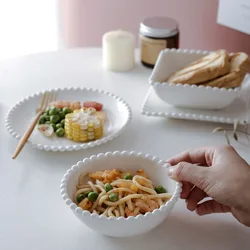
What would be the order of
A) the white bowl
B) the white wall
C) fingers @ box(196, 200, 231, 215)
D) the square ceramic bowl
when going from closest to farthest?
the white bowl
fingers @ box(196, 200, 231, 215)
the square ceramic bowl
the white wall

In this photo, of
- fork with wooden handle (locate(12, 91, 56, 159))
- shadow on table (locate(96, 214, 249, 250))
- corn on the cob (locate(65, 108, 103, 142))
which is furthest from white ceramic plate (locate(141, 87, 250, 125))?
shadow on table (locate(96, 214, 249, 250))

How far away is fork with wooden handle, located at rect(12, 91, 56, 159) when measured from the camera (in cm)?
124

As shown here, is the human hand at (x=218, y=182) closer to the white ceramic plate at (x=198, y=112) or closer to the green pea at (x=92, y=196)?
the green pea at (x=92, y=196)

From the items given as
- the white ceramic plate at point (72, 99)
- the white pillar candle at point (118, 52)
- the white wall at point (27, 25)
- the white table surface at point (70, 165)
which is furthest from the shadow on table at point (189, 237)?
the white wall at point (27, 25)

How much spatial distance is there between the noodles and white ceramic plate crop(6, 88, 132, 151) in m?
0.18

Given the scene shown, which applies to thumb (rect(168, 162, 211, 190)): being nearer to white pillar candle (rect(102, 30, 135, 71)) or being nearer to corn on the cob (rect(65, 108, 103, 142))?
corn on the cob (rect(65, 108, 103, 142))

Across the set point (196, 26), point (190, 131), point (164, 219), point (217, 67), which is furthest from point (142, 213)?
point (196, 26)

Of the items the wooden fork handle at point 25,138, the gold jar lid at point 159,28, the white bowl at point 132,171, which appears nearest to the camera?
the white bowl at point 132,171

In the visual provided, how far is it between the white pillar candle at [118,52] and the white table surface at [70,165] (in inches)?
1.1

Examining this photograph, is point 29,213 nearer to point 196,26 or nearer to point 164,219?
point 164,219

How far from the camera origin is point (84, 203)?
1.00m

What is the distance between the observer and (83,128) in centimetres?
127

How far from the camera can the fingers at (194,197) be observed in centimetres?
107

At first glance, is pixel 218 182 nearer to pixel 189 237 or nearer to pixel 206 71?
pixel 189 237
